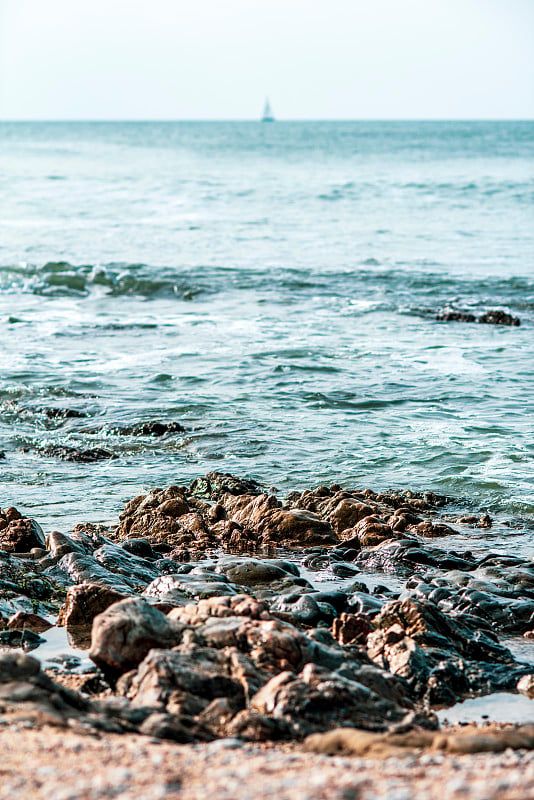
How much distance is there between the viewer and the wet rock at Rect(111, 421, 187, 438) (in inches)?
526

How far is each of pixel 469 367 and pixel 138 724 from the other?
42.2 feet

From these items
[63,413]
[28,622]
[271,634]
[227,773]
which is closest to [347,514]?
[28,622]

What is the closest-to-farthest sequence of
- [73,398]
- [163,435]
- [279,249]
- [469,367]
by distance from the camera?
[163,435]
[73,398]
[469,367]
[279,249]

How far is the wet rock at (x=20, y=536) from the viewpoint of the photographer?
8.98m

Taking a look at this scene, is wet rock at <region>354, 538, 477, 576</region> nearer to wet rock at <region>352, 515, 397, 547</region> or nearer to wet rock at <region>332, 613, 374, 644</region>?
wet rock at <region>352, 515, 397, 547</region>

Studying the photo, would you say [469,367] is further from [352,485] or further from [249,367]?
[352,485]

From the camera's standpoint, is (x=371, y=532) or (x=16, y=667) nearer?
(x=16, y=667)

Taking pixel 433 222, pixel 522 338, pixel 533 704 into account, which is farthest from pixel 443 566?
pixel 433 222

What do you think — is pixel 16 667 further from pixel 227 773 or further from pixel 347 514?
pixel 347 514

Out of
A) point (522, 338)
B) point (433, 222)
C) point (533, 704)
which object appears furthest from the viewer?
point (433, 222)

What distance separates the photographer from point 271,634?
237 inches

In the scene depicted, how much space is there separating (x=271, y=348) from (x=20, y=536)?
10211mm

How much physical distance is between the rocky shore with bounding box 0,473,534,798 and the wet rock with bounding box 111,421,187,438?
286 centimetres

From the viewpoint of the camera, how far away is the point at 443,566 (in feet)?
28.6
